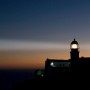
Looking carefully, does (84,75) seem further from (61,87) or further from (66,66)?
(66,66)

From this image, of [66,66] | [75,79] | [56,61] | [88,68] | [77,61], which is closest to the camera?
[75,79]

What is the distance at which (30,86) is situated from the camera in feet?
110

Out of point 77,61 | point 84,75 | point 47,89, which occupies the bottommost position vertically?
point 47,89

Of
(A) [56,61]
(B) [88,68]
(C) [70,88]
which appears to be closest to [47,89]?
(C) [70,88]

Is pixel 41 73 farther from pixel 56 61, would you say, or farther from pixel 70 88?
pixel 70 88

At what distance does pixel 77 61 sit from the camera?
138ft

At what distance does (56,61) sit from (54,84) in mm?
26723

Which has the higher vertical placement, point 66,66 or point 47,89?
point 66,66

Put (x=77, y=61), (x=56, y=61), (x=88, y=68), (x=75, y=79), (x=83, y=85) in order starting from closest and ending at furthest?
1. (x=83, y=85)
2. (x=75, y=79)
3. (x=88, y=68)
4. (x=77, y=61)
5. (x=56, y=61)

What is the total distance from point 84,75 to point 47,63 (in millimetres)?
25033

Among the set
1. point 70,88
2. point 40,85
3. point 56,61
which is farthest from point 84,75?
point 56,61

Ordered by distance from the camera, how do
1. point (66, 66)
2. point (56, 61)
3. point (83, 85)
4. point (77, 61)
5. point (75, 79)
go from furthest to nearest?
point (56, 61) < point (66, 66) < point (77, 61) < point (75, 79) < point (83, 85)

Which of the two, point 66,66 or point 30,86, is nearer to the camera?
point 30,86

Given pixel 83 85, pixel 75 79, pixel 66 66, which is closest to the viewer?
pixel 83 85
